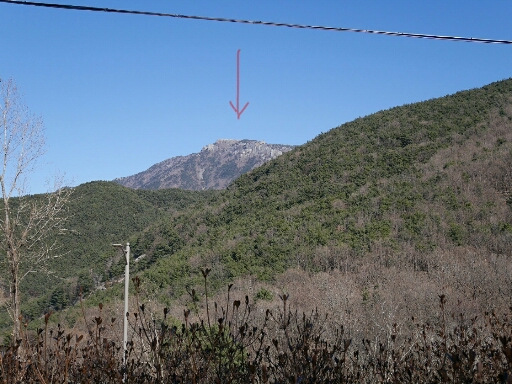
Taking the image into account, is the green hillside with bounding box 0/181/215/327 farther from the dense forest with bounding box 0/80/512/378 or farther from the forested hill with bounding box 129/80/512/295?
the forested hill with bounding box 129/80/512/295

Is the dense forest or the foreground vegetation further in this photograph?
the dense forest

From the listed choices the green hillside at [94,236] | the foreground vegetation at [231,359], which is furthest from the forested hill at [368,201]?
the foreground vegetation at [231,359]

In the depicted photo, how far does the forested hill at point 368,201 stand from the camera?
27531mm

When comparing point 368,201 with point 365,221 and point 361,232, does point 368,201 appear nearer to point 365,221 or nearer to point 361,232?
point 365,221

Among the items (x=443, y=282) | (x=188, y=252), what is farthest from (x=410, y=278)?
(x=188, y=252)

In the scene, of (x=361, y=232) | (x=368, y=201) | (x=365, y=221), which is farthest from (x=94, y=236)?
(x=361, y=232)

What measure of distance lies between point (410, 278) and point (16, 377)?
21222 mm

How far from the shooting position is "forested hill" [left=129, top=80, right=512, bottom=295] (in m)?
27.5

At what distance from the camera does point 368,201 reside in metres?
33.2

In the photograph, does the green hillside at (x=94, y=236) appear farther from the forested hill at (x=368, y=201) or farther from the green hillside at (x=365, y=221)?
the forested hill at (x=368, y=201)

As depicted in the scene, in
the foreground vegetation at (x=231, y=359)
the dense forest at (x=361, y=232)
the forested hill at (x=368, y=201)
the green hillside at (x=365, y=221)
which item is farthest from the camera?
the forested hill at (x=368, y=201)

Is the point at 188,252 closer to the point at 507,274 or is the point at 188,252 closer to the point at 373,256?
the point at 373,256

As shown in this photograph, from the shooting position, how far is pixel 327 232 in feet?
99.0

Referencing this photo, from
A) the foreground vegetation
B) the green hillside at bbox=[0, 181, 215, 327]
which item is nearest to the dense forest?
the green hillside at bbox=[0, 181, 215, 327]
